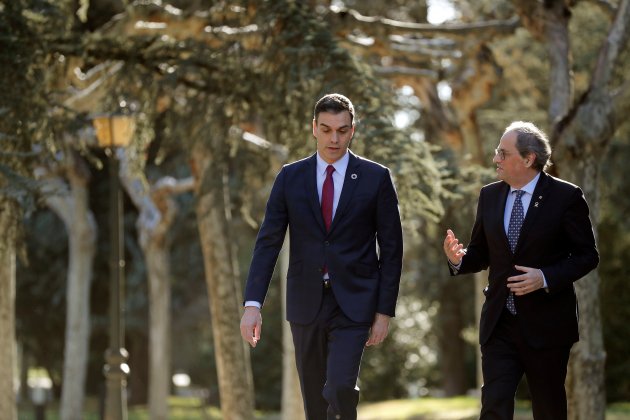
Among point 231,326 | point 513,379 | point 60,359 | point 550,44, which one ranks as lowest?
point 60,359

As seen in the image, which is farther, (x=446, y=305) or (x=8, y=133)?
(x=446, y=305)

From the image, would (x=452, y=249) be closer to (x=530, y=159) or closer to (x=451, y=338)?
(x=530, y=159)

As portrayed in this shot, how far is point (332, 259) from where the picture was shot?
764 cm

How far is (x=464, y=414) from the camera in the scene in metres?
23.3

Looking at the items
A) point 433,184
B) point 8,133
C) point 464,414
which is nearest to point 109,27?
point 8,133

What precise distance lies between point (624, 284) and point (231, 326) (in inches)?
325

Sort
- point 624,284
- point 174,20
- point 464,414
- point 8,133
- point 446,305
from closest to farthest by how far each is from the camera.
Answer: point 8,133 < point 174,20 < point 464,414 < point 624,284 < point 446,305

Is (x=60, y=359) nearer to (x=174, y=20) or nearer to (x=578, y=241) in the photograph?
(x=174, y=20)

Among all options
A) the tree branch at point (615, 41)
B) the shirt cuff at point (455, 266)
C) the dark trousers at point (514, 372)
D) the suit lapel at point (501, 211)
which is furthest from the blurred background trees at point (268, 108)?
the dark trousers at point (514, 372)

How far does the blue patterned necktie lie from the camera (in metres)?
7.84

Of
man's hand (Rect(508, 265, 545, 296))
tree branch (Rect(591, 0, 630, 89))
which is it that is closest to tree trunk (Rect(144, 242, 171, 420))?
tree branch (Rect(591, 0, 630, 89))

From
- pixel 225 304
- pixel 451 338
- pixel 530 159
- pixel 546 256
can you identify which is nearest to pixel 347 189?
pixel 530 159

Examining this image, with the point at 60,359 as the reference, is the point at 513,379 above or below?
above

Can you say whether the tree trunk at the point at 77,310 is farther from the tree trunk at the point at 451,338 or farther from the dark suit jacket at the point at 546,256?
the dark suit jacket at the point at 546,256
